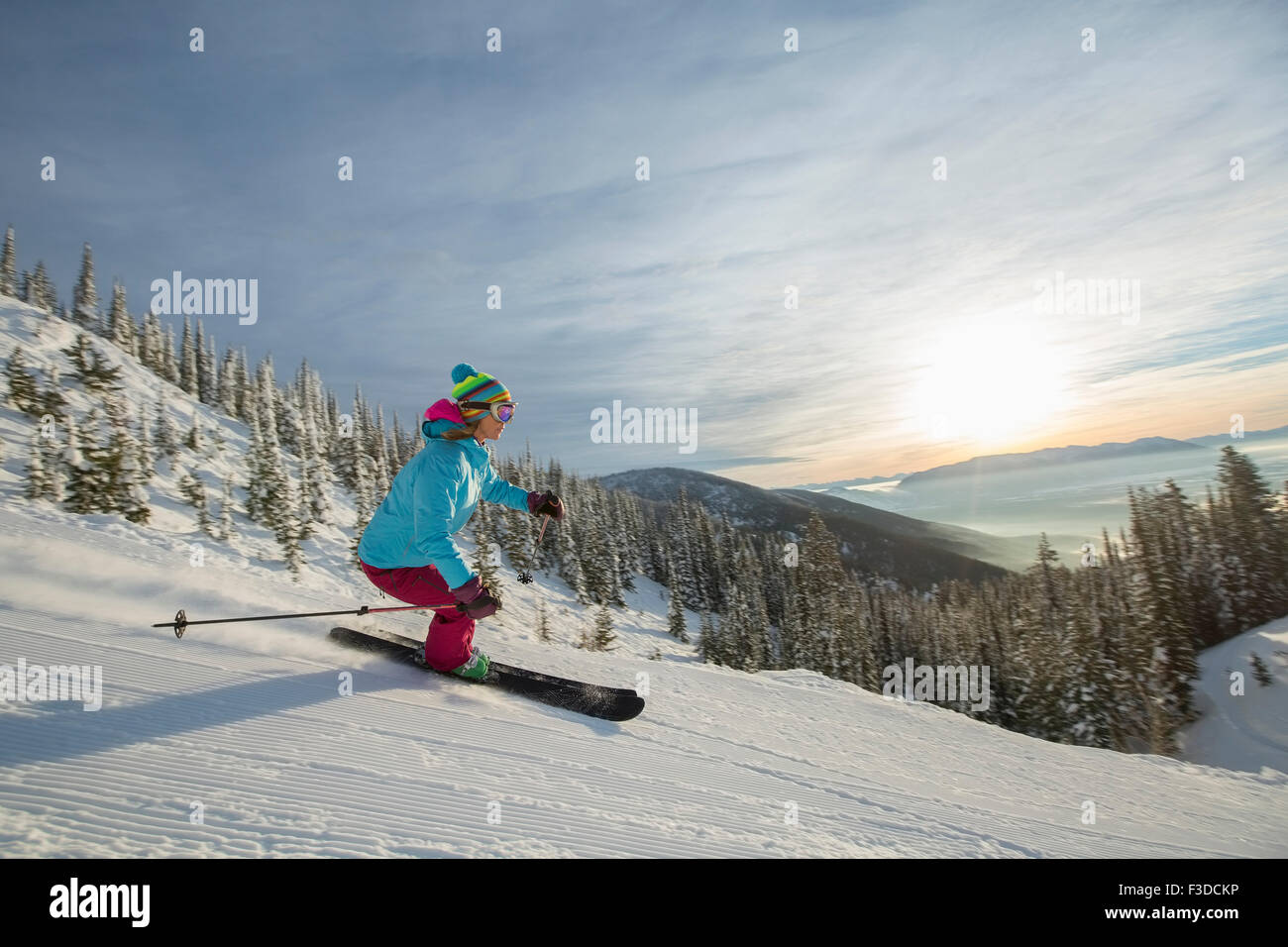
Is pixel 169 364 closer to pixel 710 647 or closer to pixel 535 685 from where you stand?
pixel 710 647

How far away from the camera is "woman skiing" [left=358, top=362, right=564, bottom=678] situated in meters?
4.59

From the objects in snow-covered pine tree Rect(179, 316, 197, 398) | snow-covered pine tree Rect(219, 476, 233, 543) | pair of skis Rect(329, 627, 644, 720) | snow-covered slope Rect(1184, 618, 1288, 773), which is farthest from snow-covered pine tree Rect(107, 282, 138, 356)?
snow-covered slope Rect(1184, 618, 1288, 773)

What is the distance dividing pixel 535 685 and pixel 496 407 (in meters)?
2.96

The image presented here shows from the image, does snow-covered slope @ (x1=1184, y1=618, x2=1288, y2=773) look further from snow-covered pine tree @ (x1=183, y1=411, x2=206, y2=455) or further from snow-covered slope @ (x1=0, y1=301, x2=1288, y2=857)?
snow-covered pine tree @ (x1=183, y1=411, x2=206, y2=455)

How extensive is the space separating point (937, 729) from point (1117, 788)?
243 centimetres

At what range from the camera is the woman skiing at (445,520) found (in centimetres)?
459

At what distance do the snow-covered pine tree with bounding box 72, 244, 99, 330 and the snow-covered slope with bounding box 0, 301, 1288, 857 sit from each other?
292ft

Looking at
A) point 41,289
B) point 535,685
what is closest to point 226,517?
point 535,685

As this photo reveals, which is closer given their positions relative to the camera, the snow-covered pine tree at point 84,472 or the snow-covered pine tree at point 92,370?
the snow-covered pine tree at point 84,472

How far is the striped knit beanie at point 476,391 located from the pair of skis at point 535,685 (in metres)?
2.69

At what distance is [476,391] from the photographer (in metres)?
5.11

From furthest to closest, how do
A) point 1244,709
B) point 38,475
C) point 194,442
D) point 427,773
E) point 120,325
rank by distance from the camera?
point 120,325 < point 194,442 < point 1244,709 < point 38,475 < point 427,773

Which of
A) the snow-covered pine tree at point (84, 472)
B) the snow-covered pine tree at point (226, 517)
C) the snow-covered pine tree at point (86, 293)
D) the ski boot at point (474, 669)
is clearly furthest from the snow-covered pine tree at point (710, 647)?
the snow-covered pine tree at point (86, 293)

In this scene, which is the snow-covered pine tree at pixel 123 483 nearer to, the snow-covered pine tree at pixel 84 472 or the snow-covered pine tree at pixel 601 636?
the snow-covered pine tree at pixel 84 472
